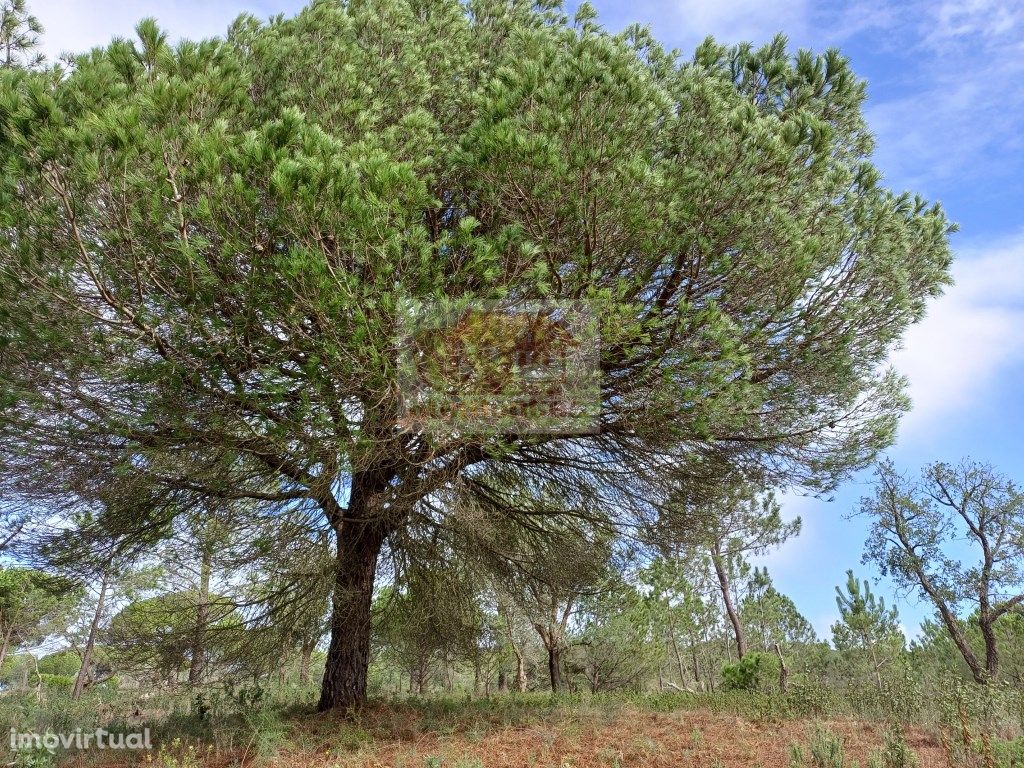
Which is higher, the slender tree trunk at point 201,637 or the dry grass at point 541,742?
the slender tree trunk at point 201,637

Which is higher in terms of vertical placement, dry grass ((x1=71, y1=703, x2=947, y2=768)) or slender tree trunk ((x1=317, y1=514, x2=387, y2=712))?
slender tree trunk ((x1=317, y1=514, x2=387, y2=712))

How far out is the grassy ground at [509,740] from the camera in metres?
5.50

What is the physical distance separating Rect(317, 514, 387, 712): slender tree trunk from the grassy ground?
0.35 m

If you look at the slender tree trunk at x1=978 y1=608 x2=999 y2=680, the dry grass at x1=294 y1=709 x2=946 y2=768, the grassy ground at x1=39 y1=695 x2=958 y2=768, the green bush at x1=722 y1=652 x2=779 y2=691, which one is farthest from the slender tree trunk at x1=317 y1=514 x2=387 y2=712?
the slender tree trunk at x1=978 y1=608 x2=999 y2=680

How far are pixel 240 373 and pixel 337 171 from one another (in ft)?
7.35

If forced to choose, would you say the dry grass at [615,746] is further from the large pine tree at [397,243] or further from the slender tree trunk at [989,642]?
the slender tree trunk at [989,642]

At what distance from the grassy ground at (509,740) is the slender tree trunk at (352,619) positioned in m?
0.35

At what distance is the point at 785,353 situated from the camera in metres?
6.57

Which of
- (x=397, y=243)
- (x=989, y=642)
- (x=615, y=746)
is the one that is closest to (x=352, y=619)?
(x=615, y=746)

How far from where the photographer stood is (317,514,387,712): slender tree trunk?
25.4 ft

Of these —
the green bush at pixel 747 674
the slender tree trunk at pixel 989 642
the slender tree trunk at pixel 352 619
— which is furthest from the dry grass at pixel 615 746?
the slender tree trunk at pixel 989 642

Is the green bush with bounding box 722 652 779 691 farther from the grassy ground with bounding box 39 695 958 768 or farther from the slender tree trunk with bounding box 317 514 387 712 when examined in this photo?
the slender tree trunk with bounding box 317 514 387 712

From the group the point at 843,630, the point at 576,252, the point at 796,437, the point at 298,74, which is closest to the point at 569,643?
the point at 843,630

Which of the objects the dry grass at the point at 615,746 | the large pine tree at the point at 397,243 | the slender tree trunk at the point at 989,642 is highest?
the large pine tree at the point at 397,243
